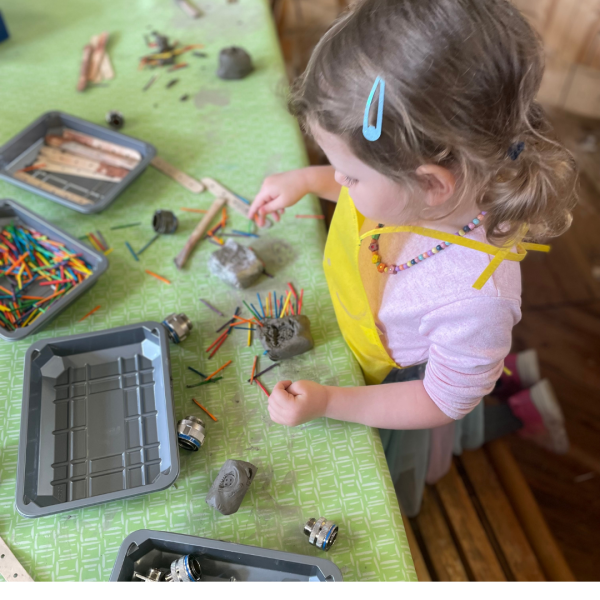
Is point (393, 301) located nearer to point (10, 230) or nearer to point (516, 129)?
point (516, 129)

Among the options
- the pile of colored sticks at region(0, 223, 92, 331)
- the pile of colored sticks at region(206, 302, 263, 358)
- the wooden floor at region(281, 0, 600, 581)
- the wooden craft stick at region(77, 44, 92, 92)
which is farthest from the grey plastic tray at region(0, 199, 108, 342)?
the wooden floor at region(281, 0, 600, 581)

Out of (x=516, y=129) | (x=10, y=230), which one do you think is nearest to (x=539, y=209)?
(x=516, y=129)

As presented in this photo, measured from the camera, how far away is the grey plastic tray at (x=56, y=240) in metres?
0.86

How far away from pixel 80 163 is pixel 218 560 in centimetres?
85

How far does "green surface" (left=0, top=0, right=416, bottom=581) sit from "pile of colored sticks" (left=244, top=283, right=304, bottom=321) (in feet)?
0.06

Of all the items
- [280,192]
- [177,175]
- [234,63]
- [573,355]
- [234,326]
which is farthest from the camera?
[573,355]

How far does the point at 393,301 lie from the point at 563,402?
1.07 m

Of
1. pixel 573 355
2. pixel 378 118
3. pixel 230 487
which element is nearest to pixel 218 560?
pixel 230 487

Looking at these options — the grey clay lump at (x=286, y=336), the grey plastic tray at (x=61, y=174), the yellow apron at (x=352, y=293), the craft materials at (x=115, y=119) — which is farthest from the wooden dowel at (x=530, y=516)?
the craft materials at (x=115, y=119)

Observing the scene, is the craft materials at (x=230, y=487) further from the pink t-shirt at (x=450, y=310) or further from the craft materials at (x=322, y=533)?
the pink t-shirt at (x=450, y=310)

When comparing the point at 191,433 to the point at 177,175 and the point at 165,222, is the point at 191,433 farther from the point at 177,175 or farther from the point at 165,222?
the point at 177,175

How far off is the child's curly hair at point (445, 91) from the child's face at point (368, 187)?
0.04 feet

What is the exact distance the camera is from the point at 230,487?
27.7 inches

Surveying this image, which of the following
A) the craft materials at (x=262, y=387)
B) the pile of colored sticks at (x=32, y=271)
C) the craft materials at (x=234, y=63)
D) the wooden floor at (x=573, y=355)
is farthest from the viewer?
the wooden floor at (x=573, y=355)
